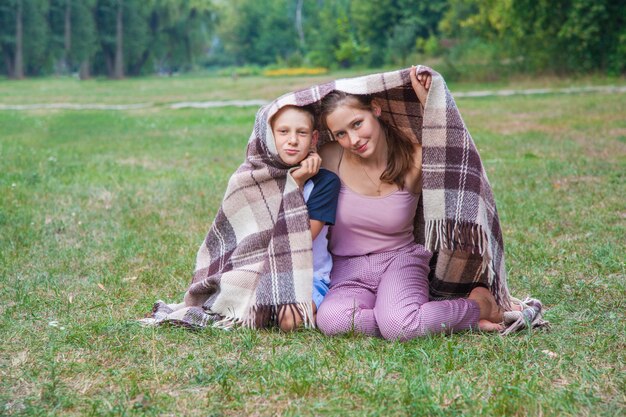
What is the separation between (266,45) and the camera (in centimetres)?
6906

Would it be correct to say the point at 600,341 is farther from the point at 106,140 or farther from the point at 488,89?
the point at 488,89

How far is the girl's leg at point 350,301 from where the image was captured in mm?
3844

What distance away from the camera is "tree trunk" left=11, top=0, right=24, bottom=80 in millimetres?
46000

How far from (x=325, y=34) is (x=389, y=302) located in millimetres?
47446

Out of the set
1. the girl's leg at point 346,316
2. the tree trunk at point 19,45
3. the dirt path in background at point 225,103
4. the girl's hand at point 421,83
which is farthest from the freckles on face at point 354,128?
the tree trunk at point 19,45

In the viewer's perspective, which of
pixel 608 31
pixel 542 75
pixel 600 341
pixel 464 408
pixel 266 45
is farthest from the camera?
pixel 266 45

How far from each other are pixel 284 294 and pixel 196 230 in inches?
105

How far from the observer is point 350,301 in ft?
12.9

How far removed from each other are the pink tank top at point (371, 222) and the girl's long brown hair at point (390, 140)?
10cm

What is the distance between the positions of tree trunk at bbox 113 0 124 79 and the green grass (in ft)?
146

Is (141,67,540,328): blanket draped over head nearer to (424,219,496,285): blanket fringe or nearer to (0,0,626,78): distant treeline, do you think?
(424,219,496,285): blanket fringe

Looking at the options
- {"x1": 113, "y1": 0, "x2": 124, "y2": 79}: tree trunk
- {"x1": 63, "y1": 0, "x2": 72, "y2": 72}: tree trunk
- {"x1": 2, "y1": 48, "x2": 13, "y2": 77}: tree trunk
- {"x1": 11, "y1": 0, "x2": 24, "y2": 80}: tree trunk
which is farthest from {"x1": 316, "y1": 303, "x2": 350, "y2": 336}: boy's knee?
{"x1": 113, "y1": 0, "x2": 124, "y2": 79}: tree trunk

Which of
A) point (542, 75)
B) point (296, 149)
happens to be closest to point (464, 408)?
point (296, 149)

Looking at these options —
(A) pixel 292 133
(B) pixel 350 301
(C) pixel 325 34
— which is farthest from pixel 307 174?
(C) pixel 325 34
